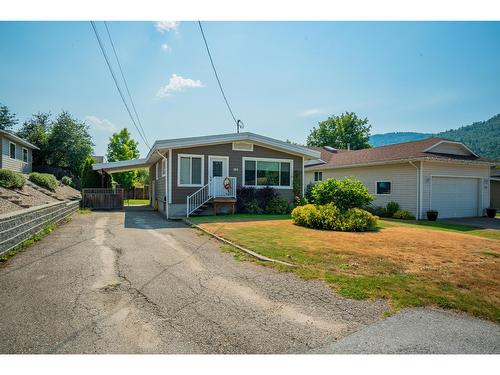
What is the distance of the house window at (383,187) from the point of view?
17578mm

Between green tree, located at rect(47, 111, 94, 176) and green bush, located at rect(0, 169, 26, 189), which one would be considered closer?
green bush, located at rect(0, 169, 26, 189)

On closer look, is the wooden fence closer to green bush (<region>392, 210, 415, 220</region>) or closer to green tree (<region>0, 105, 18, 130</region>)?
green bush (<region>392, 210, 415, 220</region>)

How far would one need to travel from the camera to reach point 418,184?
51.0 feet

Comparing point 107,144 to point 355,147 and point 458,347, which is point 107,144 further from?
point 458,347

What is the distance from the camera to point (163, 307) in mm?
3576

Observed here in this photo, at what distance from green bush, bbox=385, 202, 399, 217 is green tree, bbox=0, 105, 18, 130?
3627 cm

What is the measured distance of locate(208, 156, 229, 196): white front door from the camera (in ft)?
46.4

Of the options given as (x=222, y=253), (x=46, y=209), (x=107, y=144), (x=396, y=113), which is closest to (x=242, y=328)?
(x=222, y=253)

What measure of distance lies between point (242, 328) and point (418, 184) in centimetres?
1558

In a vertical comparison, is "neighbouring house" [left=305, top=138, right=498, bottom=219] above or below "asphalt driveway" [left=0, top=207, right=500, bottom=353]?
above

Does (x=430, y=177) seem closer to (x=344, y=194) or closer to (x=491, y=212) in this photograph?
(x=491, y=212)

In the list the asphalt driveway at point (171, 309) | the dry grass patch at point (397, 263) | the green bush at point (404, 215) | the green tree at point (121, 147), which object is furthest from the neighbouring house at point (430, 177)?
the green tree at point (121, 147)

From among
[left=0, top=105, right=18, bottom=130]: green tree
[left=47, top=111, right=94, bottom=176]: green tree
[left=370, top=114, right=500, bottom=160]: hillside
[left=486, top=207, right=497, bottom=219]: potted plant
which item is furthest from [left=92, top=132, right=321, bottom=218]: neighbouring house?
[left=370, top=114, right=500, bottom=160]: hillside

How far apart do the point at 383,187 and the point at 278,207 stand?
7514 mm
